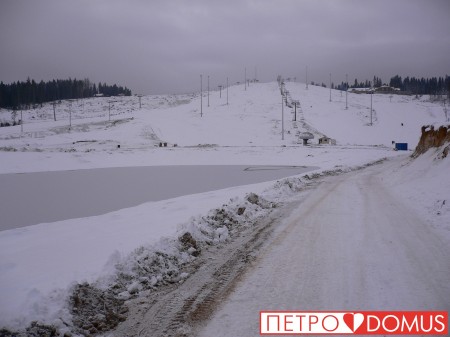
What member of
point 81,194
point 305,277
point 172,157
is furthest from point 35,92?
point 305,277

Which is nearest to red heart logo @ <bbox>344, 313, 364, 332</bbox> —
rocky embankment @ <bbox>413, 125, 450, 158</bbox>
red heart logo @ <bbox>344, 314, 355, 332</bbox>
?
red heart logo @ <bbox>344, 314, 355, 332</bbox>

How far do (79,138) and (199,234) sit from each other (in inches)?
2464

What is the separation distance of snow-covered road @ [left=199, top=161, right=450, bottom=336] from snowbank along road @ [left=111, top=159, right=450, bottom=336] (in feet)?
0.05

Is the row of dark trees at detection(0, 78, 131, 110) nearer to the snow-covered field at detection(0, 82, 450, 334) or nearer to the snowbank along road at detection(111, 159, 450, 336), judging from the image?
the snow-covered field at detection(0, 82, 450, 334)

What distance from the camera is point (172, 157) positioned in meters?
47.1

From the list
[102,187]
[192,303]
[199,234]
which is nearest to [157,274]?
[192,303]

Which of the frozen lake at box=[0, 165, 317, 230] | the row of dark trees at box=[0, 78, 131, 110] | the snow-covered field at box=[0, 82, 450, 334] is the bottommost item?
the frozen lake at box=[0, 165, 317, 230]

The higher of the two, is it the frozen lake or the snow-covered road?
the snow-covered road

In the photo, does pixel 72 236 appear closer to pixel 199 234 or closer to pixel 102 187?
pixel 199 234

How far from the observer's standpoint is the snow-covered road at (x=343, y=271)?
5395 mm

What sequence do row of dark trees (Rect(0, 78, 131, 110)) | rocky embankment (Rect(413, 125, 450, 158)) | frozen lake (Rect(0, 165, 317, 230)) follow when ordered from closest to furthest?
frozen lake (Rect(0, 165, 317, 230)) < rocky embankment (Rect(413, 125, 450, 158)) < row of dark trees (Rect(0, 78, 131, 110))

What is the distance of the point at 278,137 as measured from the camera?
72.3m

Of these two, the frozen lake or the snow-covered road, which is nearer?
the snow-covered road

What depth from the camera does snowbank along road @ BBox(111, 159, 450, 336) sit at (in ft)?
17.4
